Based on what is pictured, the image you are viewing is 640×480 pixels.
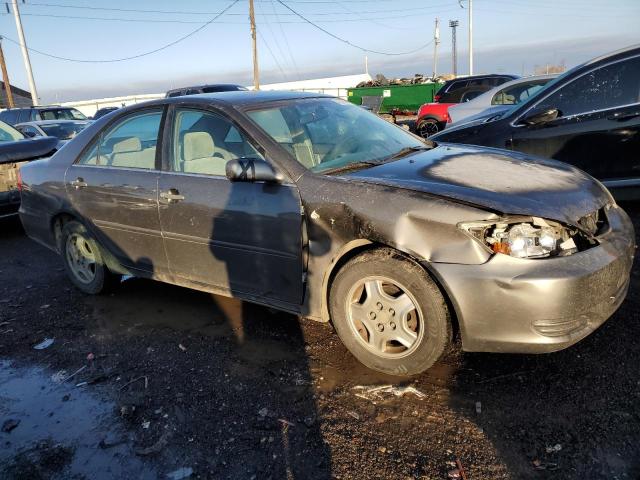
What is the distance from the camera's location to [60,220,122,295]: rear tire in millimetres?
4484

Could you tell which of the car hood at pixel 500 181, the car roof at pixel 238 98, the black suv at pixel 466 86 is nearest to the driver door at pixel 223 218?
the car roof at pixel 238 98

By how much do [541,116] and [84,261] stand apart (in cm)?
469

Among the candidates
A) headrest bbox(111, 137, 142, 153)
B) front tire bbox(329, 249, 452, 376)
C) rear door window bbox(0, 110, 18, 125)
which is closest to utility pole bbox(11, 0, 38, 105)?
rear door window bbox(0, 110, 18, 125)

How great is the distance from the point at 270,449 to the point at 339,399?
52 cm

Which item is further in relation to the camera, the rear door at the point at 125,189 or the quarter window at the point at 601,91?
the quarter window at the point at 601,91

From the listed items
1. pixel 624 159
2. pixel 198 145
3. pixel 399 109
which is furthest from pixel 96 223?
pixel 399 109

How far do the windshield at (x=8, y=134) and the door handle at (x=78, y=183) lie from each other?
4.18 meters

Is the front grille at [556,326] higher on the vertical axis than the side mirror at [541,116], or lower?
lower

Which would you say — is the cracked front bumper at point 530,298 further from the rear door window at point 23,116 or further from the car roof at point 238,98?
the rear door window at point 23,116

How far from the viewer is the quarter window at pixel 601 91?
5102 mm

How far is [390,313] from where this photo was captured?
9.37 ft

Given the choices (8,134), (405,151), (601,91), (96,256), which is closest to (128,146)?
(96,256)

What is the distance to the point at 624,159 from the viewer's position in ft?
16.5

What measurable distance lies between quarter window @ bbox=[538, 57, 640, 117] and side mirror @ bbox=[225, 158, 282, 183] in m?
3.65
